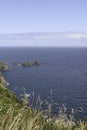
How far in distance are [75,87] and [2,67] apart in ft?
234

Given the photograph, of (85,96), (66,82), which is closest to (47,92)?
(85,96)

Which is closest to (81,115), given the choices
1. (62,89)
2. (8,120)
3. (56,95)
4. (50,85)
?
(56,95)

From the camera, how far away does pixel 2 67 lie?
169250mm

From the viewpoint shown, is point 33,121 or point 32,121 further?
point 33,121

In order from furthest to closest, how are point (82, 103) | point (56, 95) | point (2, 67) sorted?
point (2, 67) → point (56, 95) → point (82, 103)

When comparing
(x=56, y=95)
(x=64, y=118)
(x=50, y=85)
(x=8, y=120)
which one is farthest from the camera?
(x=50, y=85)

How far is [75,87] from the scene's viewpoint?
10681 cm

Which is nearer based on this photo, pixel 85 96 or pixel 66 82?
pixel 85 96

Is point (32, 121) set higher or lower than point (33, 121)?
higher

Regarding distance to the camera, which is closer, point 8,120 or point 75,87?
point 8,120

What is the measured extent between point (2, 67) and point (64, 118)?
6427 inches

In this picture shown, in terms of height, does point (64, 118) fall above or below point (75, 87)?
above

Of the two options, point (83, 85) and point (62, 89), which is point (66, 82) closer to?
point (83, 85)

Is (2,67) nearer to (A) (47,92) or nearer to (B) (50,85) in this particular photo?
(B) (50,85)
